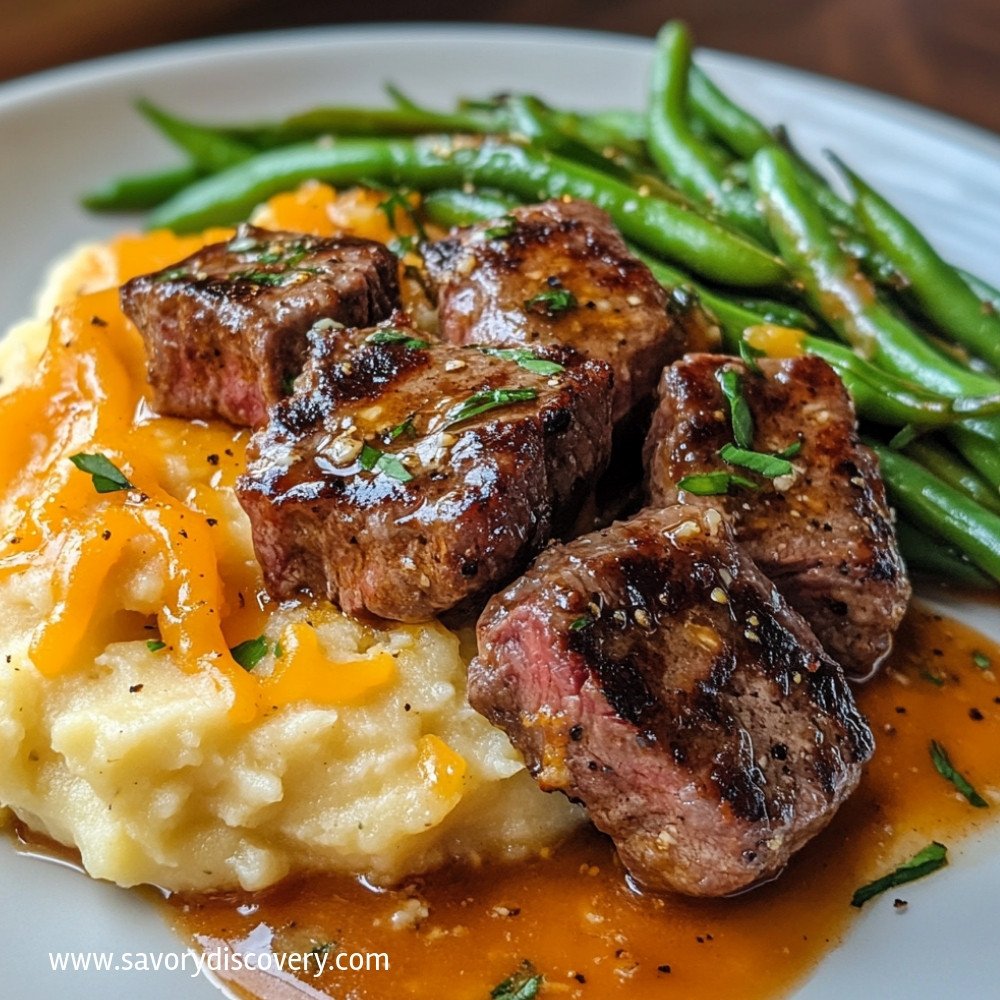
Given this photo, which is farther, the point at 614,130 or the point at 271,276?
the point at 614,130

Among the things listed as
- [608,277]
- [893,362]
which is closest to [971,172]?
[893,362]

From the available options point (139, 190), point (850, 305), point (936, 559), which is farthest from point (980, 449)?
point (139, 190)

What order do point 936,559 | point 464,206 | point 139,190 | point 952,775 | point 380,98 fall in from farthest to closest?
point 380,98 < point 139,190 < point 464,206 < point 936,559 < point 952,775

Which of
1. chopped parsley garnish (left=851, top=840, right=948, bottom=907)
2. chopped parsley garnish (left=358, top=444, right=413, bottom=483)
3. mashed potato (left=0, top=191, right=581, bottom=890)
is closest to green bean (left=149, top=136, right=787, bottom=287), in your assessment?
chopped parsley garnish (left=358, top=444, right=413, bottom=483)

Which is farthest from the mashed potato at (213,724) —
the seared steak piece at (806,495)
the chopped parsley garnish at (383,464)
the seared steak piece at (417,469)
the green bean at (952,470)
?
the green bean at (952,470)

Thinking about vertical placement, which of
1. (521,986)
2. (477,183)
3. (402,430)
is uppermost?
(477,183)

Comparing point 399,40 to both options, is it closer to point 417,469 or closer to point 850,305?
point 850,305

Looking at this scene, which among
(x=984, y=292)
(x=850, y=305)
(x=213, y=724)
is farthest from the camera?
(x=984, y=292)
